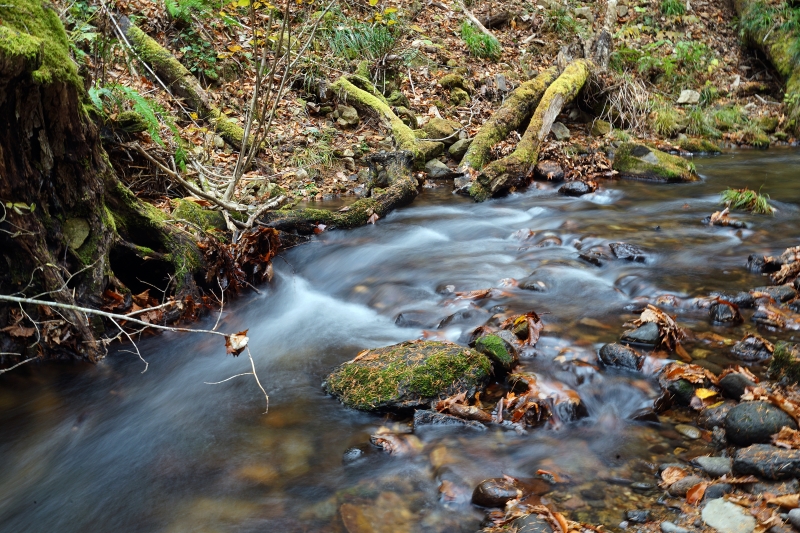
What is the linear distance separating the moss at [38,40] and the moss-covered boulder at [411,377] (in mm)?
2806

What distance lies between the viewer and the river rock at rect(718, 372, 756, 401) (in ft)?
11.3

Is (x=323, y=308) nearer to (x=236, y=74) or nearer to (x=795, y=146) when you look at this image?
(x=236, y=74)

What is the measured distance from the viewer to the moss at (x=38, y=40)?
10.9 feet

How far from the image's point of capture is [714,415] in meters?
3.25

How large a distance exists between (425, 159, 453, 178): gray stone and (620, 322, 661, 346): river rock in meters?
5.68

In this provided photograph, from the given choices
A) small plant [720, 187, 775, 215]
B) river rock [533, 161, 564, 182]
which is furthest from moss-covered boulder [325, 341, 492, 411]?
river rock [533, 161, 564, 182]

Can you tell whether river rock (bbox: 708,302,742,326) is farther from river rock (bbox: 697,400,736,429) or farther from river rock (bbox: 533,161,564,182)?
river rock (bbox: 533,161,564,182)

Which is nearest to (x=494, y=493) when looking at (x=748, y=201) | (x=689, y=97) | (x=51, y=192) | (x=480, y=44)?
(x=51, y=192)

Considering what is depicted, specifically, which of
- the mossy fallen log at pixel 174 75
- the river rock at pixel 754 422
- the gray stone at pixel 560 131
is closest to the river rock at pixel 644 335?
the river rock at pixel 754 422

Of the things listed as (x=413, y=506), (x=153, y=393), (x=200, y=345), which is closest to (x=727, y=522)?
(x=413, y=506)

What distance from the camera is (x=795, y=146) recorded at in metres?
11.6

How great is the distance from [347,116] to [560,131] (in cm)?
415

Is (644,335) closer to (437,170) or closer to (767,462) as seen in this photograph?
(767,462)

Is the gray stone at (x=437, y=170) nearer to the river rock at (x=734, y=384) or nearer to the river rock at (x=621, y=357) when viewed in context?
the river rock at (x=621, y=357)
